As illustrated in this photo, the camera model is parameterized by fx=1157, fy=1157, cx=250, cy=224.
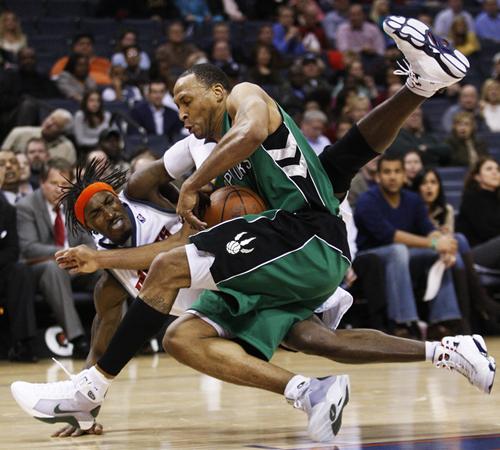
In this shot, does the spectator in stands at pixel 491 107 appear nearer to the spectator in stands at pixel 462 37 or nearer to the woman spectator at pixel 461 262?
the spectator in stands at pixel 462 37

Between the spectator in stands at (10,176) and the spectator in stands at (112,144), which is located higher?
the spectator in stands at (10,176)

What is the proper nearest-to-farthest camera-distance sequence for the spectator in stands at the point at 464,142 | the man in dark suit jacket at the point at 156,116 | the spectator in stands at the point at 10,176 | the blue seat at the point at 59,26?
the spectator in stands at the point at 10,176 < the man in dark suit jacket at the point at 156,116 < the spectator in stands at the point at 464,142 < the blue seat at the point at 59,26

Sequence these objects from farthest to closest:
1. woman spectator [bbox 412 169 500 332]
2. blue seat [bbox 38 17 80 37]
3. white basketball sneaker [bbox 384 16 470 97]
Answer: blue seat [bbox 38 17 80 37] < woman spectator [bbox 412 169 500 332] < white basketball sneaker [bbox 384 16 470 97]

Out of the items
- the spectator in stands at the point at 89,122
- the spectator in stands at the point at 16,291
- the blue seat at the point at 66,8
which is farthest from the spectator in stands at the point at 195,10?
the spectator in stands at the point at 16,291

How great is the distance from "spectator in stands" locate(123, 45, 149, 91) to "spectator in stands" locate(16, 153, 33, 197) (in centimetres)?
290

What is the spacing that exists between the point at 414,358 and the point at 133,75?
756 cm

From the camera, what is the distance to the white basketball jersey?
475cm

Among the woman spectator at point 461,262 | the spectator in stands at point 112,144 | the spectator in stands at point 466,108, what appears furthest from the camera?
the spectator in stands at point 466,108

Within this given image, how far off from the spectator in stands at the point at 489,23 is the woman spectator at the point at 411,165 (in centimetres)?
552

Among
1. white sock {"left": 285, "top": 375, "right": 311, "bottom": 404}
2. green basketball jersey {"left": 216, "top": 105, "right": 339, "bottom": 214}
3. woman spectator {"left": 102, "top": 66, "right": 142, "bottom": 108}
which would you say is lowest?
woman spectator {"left": 102, "top": 66, "right": 142, "bottom": 108}

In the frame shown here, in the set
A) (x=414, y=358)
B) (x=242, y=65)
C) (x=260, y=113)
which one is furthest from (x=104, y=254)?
(x=242, y=65)

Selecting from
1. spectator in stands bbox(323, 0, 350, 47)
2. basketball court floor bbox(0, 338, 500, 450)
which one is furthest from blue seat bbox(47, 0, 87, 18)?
basketball court floor bbox(0, 338, 500, 450)

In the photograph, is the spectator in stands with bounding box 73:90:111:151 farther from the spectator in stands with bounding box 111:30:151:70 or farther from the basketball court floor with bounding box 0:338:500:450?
the basketball court floor with bounding box 0:338:500:450

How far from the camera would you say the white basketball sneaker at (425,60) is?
14.9 ft
